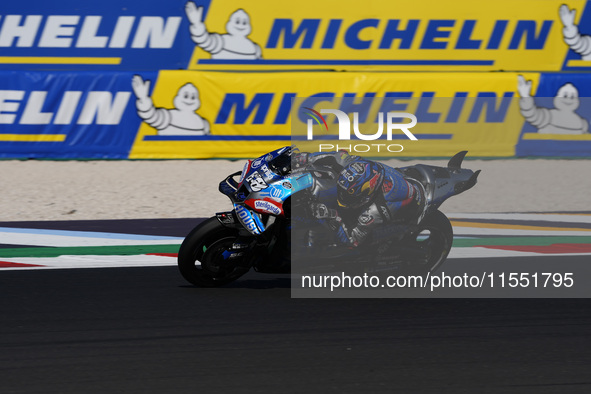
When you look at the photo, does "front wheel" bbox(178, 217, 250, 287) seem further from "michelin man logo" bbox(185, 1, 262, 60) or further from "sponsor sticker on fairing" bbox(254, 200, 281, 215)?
"michelin man logo" bbox(185, 1, 262, 60)

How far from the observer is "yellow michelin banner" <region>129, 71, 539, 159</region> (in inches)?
591

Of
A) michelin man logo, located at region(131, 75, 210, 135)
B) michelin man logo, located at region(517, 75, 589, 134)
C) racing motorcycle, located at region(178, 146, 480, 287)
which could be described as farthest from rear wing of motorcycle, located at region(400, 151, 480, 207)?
michelin man logo, located at region(517, 75, 589, 134)

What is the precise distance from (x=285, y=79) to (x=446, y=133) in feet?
9.08

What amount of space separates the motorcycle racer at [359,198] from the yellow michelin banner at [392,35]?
31.1 ft

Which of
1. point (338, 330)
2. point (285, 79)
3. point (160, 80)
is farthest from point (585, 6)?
point (338, 330)

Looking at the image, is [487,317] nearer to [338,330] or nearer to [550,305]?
[550,305]

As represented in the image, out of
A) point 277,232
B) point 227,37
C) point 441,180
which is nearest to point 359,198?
point 277,232

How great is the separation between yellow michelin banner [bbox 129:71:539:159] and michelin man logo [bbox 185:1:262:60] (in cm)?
71

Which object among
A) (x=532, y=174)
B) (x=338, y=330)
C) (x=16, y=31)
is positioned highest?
(x=16, y=31)

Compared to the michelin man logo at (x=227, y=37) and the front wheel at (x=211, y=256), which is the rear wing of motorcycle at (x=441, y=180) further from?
the michelin man logo at (x=227, y=37)

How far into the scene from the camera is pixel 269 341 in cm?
536

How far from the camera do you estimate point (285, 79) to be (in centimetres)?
1532

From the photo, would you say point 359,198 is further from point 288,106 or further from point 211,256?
point 288,106

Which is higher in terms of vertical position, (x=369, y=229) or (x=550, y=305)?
(x=369, y=229)
